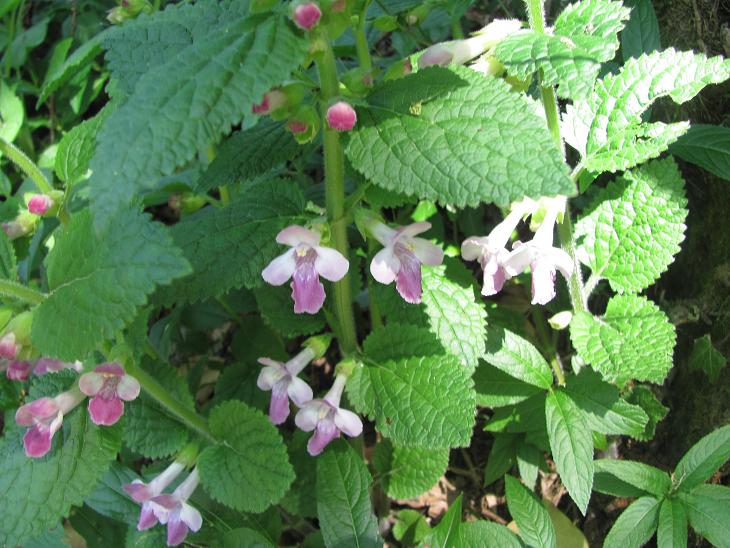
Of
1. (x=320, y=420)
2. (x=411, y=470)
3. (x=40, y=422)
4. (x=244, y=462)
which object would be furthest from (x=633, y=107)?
(x=40, y=422)

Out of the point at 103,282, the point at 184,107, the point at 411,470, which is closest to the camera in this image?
the point at 184,107

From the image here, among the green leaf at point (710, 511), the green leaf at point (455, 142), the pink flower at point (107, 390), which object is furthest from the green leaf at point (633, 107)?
the pink flower at point (107, 390)

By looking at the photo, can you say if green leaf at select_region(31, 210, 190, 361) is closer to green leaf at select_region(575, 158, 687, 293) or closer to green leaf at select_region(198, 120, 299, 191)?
green leaf at select_region(198, 120, 299, 191)

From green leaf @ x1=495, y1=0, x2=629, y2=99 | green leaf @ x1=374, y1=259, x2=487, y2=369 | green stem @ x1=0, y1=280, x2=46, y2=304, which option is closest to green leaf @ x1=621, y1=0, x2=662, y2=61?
green leaf @ x1=495, y1=0, x2=629, y2=99

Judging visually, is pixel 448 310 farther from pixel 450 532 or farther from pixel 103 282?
pixel 103 282

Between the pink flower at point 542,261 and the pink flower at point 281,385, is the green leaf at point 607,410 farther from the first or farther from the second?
the pink flower at point 281,385

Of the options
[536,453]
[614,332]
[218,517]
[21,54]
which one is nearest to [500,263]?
[614,332]

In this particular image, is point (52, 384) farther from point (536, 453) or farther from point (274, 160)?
point (536, 453)

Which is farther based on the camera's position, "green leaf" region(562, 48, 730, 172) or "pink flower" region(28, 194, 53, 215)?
"pink flower" region(28, 194, 53, 215)
